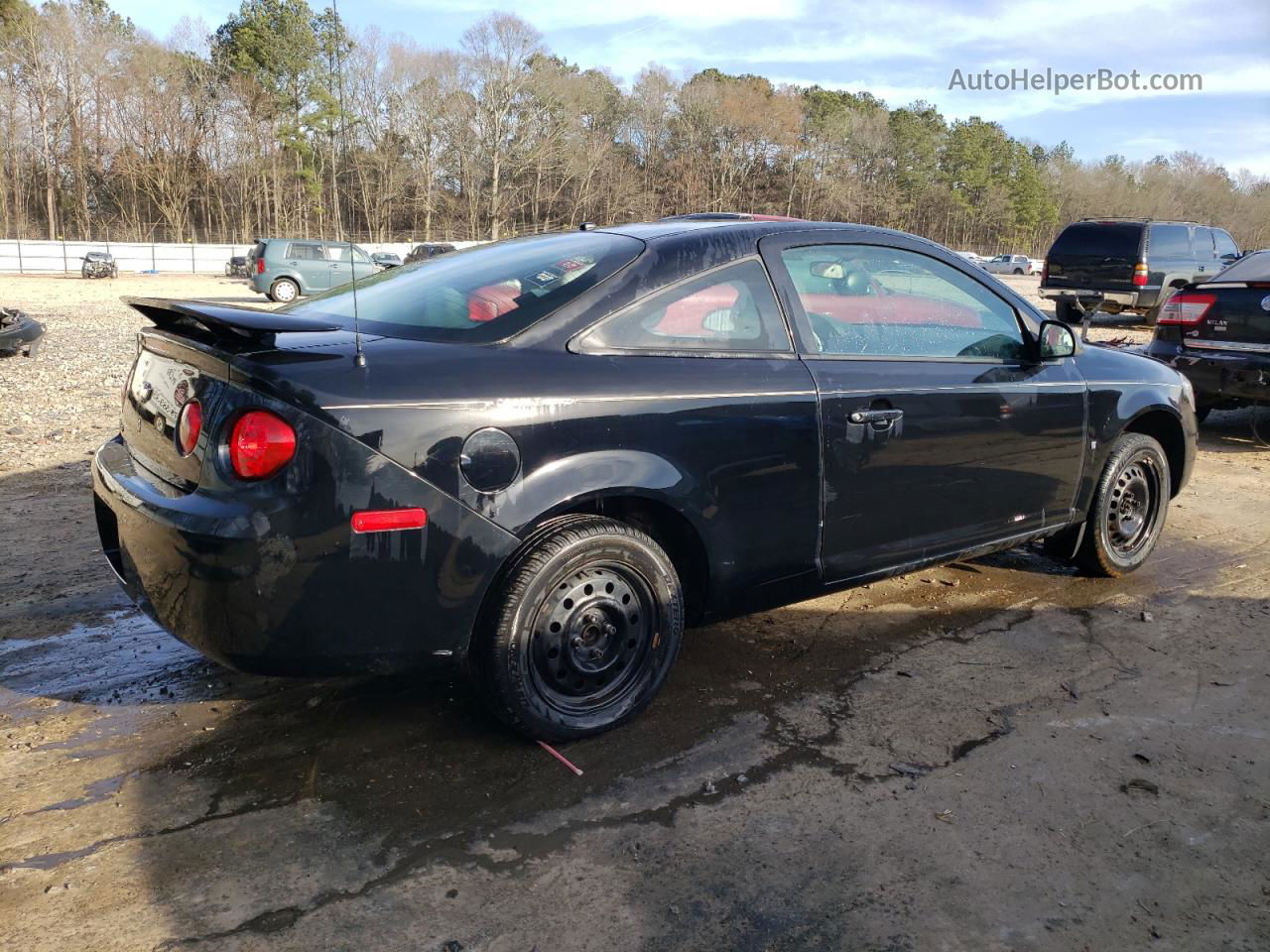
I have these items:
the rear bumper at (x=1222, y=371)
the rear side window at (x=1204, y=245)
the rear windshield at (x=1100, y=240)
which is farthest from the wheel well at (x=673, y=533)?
the rear side window at (x=1204, y=245)

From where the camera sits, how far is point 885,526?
349cm

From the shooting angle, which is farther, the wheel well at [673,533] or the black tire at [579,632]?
the wheel well at [673,533]

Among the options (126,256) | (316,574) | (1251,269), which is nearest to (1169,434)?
(316,574)

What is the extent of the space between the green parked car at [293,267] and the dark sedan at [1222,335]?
64.0 feet

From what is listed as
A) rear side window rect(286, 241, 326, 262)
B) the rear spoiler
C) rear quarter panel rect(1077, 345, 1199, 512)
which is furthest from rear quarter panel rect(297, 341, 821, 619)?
rear side window rect(286, 241, 326, 262)

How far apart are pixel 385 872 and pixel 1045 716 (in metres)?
2.16

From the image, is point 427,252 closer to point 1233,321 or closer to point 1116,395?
point 1233,321

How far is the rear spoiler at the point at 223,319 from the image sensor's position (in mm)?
2488

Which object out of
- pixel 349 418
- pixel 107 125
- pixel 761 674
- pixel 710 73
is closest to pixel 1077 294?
pixel 761 674

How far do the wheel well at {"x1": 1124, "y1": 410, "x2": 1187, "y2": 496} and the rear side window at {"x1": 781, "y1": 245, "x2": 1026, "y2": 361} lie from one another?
1150 millimetres

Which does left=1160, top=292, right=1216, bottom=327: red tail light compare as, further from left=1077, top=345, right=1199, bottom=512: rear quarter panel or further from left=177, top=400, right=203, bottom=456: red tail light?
left=177, top=400, right=203, bottom=456: red tail light

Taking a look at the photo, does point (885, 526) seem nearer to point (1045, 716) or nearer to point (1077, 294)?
point (1045, 716)

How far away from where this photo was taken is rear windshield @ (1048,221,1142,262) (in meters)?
16.4

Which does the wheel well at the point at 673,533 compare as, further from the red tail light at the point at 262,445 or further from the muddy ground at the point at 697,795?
the red tail light at the point at 262,445
